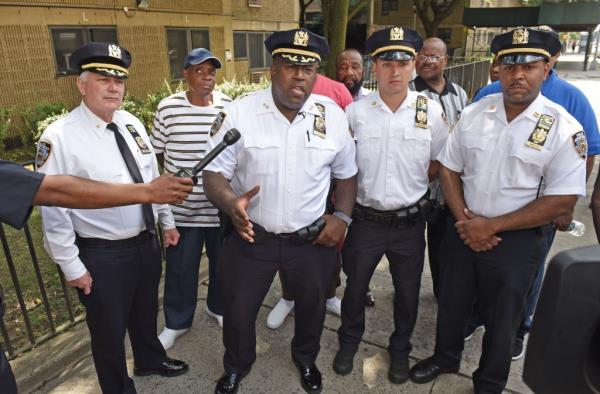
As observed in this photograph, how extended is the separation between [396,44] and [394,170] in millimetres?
770

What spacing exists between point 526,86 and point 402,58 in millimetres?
717

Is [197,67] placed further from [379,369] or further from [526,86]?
[379,369]

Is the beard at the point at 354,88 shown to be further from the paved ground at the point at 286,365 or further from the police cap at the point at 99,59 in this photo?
the police cap at the point at 99,59

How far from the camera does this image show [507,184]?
2.48 meters

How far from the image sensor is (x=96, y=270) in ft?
7.86

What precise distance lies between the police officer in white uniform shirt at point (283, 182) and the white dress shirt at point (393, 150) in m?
0.12

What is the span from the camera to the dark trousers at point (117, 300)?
94.9 inches

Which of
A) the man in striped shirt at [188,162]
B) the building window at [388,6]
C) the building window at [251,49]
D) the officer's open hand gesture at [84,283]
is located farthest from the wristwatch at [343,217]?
the building window at [388,6]

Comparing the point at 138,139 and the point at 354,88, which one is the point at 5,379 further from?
the point at 354,88

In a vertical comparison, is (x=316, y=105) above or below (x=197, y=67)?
below

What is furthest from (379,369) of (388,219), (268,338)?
(388,219)

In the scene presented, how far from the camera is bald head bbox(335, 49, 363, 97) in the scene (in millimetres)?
4062

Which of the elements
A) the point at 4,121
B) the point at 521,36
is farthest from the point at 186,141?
the point at 4,121

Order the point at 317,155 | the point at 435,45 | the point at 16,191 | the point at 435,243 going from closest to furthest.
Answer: the point at 16,191 → the point at 317,155 → the point at 435,243 → the point at 435,45
